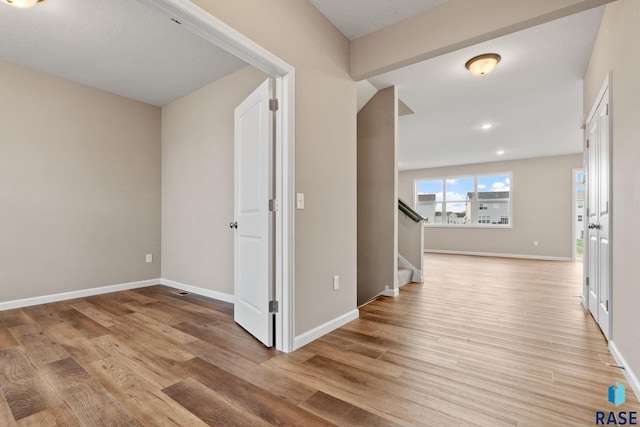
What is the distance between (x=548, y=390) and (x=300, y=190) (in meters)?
1.86

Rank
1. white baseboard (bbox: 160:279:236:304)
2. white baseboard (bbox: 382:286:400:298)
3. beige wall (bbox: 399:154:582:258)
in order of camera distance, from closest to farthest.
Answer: white baseboard (bbox: 160:279:236:304), white baseboard (bbox: 382:286:400:298), beige wall (bbox: 399:154:582:258)

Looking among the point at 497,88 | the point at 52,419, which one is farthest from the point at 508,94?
the point at 52,419

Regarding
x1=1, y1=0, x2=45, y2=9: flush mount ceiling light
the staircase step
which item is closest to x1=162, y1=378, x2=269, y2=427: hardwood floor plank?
x1=1, y1=0, x2=45, y2=9: flush mount ceiling light

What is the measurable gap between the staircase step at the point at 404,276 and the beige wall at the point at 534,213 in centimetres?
470

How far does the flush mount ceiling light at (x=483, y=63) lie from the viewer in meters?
2.97

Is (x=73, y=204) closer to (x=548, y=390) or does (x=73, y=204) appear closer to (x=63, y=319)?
(x=63, y=319)

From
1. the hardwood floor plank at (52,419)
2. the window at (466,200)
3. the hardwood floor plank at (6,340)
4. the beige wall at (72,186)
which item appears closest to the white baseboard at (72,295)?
the beige wall at (72,186)

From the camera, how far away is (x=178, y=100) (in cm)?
409

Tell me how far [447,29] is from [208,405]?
9.31 ft

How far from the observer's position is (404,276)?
4.28 metres

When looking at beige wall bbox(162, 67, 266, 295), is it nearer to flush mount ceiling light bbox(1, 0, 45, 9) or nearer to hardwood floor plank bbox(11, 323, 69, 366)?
hardwood floor plank bbox(11, 323, 69, 366)

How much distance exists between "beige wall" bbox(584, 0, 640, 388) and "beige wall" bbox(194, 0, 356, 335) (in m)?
1.81

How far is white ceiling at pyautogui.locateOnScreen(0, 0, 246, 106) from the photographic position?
2383 millimetres

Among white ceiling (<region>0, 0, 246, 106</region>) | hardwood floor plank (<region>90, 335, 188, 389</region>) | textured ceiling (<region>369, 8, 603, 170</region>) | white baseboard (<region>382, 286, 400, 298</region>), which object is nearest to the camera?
hardwood floor plank (<region>90, 335, 188, 389</region>)
